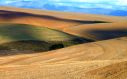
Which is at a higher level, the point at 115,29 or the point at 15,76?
the point at 15,76

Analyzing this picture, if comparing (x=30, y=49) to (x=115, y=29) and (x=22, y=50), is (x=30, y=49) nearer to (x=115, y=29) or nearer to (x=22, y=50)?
(x=22, y=50)

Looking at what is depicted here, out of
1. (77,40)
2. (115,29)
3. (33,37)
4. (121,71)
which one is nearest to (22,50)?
(33,37)

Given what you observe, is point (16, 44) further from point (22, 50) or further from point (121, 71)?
point (121, 71)

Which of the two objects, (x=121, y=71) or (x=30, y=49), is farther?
(x=30, y=49)

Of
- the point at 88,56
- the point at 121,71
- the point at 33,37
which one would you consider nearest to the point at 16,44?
the point at 33,37

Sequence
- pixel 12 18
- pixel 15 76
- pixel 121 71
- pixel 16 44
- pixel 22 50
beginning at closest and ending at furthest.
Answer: pixel 121 71 < pixel 15 76 < pixel 22 50 < pixel 16 44 < pixel 12 18

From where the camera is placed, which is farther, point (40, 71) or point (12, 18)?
point (12, 18)

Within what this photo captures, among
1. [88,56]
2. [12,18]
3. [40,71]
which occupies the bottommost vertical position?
[12,18]

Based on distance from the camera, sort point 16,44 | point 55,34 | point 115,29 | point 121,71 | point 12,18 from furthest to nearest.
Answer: point 12,18, point 115,29, point 55,34, point 16,44, point 121,71

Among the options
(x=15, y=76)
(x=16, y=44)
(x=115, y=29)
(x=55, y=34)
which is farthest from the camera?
(x=115, y=29)
